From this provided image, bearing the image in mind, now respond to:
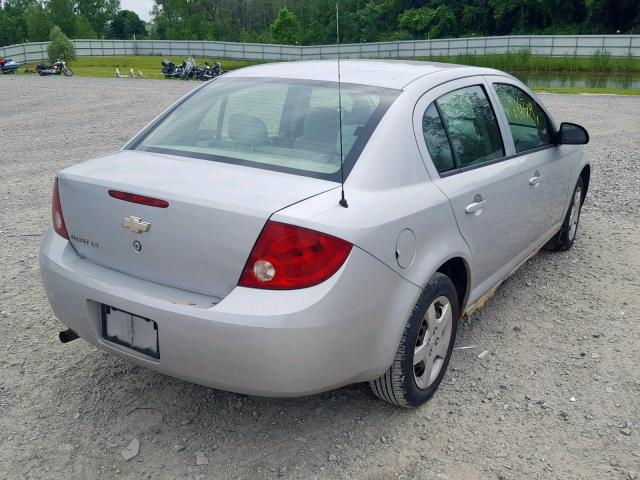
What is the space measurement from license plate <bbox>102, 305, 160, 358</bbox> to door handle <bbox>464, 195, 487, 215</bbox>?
5.51ft

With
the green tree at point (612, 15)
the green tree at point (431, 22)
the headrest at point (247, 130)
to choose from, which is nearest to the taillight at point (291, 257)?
the headrest at point (247, 130)

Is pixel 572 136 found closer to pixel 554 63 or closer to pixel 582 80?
pixel 582 80

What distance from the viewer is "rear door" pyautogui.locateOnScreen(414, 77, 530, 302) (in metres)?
3.18

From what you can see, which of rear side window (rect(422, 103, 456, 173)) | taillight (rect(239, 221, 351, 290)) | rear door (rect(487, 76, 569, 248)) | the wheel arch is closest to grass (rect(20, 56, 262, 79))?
rear door (rect(487, 76, 569, 248))

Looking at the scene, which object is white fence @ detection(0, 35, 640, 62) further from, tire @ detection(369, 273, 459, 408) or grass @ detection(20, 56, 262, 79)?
tire @ detection(369, 273, 459, 408)

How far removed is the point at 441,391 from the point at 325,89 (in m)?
1.74

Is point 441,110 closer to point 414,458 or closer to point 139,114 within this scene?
point 414,458

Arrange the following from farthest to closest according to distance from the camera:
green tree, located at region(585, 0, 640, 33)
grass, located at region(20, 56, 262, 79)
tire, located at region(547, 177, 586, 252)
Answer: green tree, located at region(585, 0, 640, 33)
grass, located at region(20, 56, 262, 79)
tire, located at region(547, 177, 586, 252)

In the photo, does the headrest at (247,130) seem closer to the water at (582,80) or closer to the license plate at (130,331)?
the license plate at (130,331)

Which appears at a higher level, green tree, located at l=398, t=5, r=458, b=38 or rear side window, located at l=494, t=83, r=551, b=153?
green tree, located at l=398, t=5, r=458, b=38

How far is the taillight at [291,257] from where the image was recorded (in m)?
2.40

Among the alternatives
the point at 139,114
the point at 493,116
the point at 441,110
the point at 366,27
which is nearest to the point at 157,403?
the point at 441,110

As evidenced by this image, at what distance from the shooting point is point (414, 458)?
279 centimetres

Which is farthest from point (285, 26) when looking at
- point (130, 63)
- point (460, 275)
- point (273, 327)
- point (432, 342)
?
point (273, 327)
